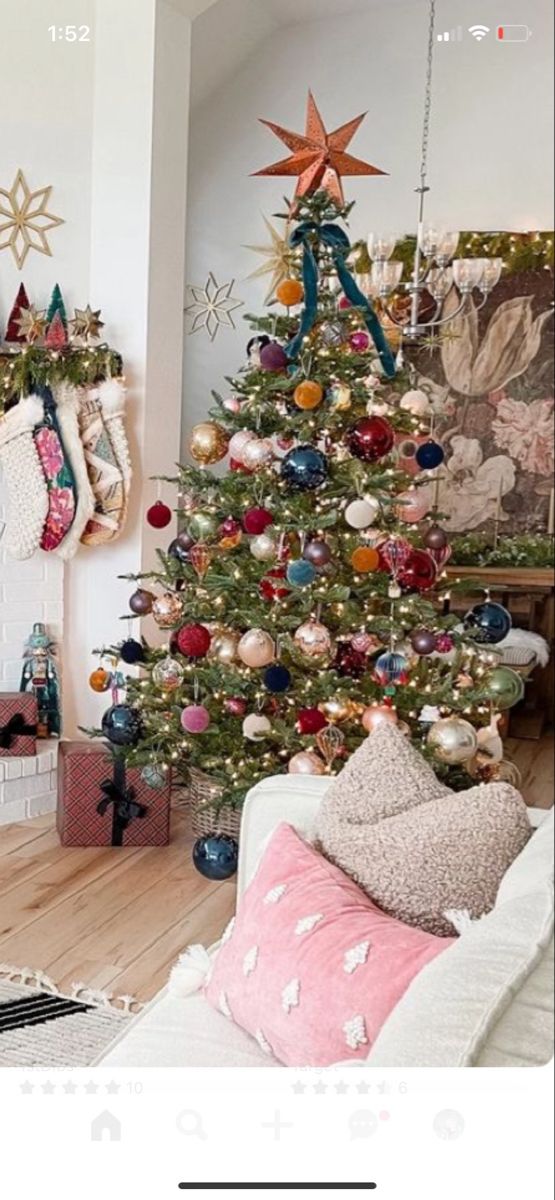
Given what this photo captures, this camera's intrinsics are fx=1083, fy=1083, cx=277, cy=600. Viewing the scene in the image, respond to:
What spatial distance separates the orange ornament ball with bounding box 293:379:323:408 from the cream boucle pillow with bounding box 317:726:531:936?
1.11m

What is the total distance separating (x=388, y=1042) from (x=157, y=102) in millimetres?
1755

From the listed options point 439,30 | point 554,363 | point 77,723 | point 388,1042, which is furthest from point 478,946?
point 77,723

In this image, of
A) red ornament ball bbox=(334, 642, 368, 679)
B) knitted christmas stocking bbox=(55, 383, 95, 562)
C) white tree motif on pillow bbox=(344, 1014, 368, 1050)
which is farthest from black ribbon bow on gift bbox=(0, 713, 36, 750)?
white tree motif on pillow bbox=(344, 1014, 368, 1050)

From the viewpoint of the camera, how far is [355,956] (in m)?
0.89

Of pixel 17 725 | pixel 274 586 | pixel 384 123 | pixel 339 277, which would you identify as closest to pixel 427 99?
pixel 384 123

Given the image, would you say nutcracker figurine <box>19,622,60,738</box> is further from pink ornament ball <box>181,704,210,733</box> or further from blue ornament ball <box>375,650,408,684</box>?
blue ornament ball <box>375,650,408,684</box>

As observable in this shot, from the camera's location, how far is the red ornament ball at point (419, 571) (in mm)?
2033

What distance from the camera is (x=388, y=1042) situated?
75 centimetres

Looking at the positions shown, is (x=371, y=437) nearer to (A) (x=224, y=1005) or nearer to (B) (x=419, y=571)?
(B) (x=419, y=571)

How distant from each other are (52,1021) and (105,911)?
34cm

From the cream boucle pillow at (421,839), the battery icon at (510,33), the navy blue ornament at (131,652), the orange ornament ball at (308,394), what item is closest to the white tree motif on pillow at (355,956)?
the cream boucle pillow at (421,839)

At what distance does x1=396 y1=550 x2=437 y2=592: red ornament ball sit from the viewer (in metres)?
2.03

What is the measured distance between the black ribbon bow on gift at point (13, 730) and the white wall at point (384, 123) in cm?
88
